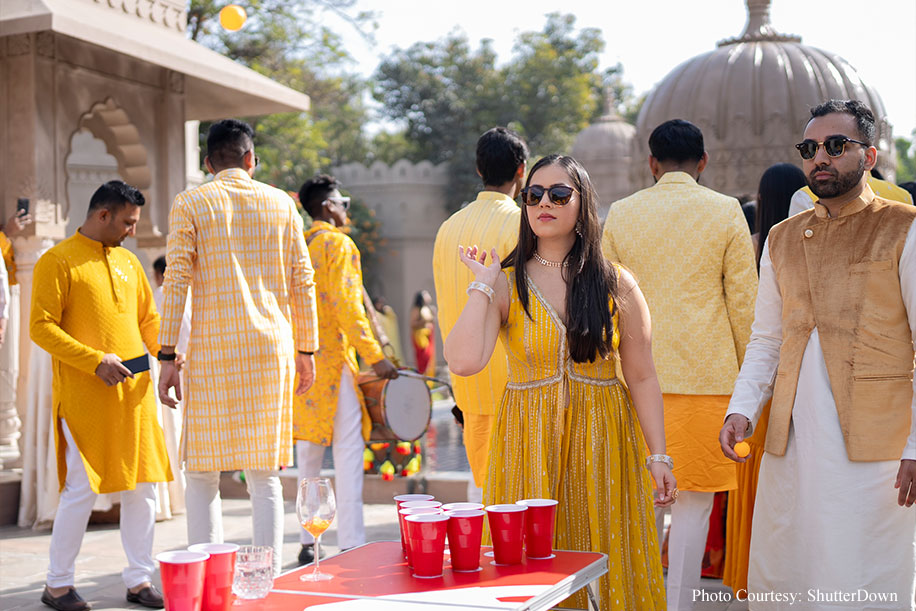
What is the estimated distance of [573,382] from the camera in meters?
2.87

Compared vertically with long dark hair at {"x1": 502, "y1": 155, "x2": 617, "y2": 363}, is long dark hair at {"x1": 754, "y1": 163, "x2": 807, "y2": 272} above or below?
above

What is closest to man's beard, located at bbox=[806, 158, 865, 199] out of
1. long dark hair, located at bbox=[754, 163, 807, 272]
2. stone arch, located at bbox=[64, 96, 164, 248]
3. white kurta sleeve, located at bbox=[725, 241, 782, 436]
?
white kurta sleeve, located at bbox=[725, 241, 782, 436]

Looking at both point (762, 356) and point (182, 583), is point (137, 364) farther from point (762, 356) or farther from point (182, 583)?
point (762, 356)

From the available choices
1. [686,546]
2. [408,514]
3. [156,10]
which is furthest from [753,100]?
[408,514]

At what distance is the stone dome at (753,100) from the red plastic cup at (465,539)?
10.2 meters

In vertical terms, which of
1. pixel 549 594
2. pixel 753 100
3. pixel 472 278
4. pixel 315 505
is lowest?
pixel 549 594

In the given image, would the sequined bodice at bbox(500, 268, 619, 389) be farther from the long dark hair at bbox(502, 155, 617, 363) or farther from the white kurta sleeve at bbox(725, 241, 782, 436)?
the white kurta sleeve at bbox(725, 241, 782, 436)

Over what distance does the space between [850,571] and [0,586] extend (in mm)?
3806

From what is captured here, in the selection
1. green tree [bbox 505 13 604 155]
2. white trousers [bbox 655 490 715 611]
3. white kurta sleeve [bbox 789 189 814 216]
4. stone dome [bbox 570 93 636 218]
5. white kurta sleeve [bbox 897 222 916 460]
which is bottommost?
white trousers [bbox 655 490 715 611]

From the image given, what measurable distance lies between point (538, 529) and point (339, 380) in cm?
280

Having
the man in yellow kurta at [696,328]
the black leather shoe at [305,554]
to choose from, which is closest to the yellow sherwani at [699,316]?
the man in yellow kurta at [696,328]

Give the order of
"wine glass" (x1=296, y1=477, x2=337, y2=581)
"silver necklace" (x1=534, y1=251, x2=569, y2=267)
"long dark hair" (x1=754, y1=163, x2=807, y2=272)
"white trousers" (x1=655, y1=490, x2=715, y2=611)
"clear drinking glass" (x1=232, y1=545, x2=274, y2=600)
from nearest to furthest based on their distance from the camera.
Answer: "clear drinking glass" (x1=232, y1=545, x2=274, y2=600)
"wine glass" (x1=296, y1=477, x2=337, y2=581)
"silver necklace" (x1=534, y1=251, x2=569, y2=267)
"white trousers" (x1=655, y1=490, x2=715, y2=611)
"long dark hair" (x1=754, y1=163, x2=807, y2=272)

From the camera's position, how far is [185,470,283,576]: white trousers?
4.04 m

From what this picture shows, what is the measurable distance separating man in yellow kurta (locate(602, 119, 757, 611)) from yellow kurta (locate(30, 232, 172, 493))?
228 centimetres
